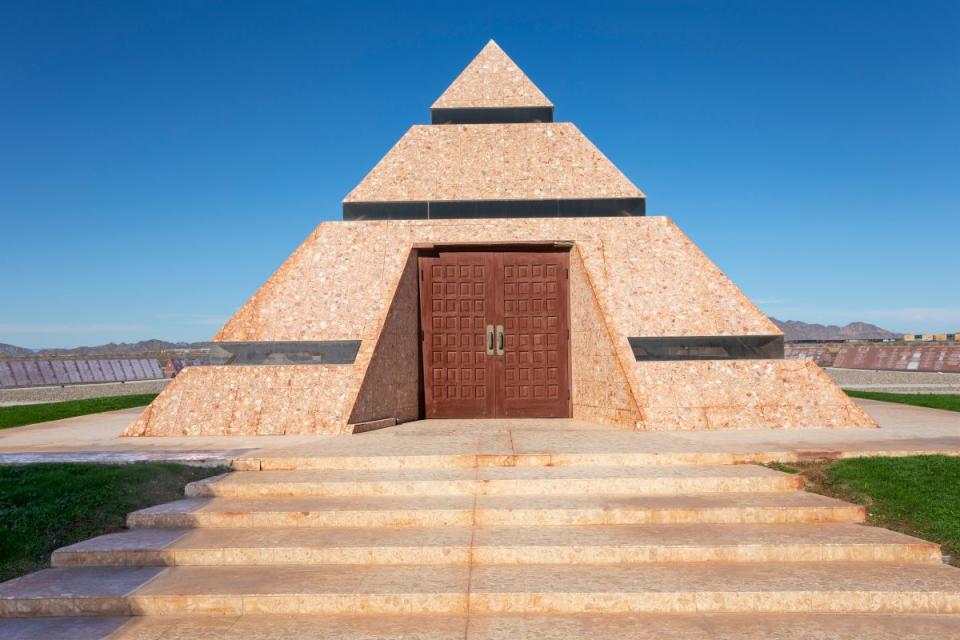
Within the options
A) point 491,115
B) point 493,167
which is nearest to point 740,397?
point 493,167

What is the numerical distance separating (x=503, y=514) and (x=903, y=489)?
15.5ft

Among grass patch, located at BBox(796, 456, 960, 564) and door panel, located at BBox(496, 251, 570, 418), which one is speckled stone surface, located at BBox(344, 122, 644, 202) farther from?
grass patch, located at BBox(796, 456, 960, 564)

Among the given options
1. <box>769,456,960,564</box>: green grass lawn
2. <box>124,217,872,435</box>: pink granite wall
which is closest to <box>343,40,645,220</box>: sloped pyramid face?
<box>124,217,872,435</box>: pink granite wall

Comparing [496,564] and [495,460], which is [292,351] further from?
[496,564]

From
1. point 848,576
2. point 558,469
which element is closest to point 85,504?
point 558,469

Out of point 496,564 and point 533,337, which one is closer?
point 496,564

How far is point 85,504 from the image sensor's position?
7.04m

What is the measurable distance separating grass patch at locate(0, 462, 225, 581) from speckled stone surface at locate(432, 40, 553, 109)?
470 inches

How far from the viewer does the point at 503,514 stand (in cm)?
666

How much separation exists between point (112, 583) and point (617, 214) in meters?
12.4

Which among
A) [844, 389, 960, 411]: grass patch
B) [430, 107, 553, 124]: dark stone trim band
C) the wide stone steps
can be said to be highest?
[430, 107, 553, 124]: dark stone trim band

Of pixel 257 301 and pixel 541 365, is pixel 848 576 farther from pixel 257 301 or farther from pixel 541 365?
pixel 257 301

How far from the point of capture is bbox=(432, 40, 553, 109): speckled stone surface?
16547 mm

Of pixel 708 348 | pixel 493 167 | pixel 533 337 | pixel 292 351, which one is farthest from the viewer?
pixel 493 167
